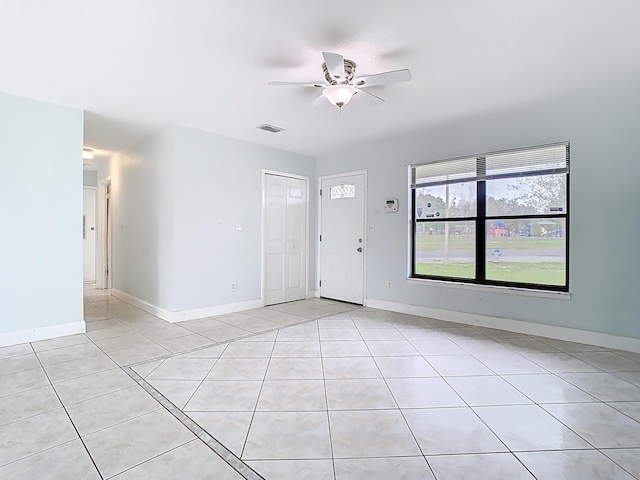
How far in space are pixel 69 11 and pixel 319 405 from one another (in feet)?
9.57

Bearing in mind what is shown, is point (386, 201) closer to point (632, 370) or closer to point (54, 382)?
point (632, 370)

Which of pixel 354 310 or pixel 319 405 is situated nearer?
pixel 319 405

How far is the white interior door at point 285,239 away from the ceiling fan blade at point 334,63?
2.96 metres

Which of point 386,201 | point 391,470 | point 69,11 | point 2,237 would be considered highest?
point 69,11

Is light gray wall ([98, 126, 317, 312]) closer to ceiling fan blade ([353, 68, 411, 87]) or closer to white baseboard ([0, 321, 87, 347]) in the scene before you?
white baseboard ([0, 321, 87, 347])

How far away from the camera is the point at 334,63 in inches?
89.9

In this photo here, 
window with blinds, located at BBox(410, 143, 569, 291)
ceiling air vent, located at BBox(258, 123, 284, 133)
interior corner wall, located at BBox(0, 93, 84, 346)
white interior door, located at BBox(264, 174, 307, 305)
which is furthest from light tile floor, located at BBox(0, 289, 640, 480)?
ceiling air vent, located at BBox(258, 123, 284, 133)

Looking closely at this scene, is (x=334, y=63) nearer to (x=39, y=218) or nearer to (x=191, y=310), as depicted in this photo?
(x=39, y=218)

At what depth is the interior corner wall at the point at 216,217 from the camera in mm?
4270

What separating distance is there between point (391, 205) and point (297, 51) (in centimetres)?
285

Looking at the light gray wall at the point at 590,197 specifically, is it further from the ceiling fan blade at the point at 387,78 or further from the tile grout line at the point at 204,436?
the tile grout line at the point at 204,436

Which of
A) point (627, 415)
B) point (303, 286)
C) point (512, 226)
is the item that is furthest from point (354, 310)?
point (627, 415)

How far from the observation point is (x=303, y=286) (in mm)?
5824

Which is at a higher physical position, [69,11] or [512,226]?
[69,11]
